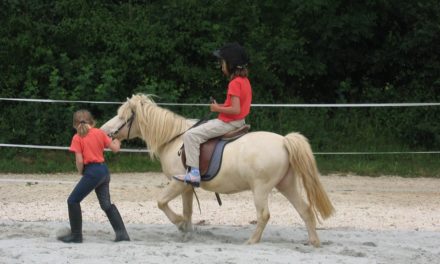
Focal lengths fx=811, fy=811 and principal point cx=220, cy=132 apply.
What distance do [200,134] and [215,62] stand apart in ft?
30.2

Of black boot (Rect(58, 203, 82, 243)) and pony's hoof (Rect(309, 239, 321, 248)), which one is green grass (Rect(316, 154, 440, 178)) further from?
black boot (Rect(58, 203, 82, 243))

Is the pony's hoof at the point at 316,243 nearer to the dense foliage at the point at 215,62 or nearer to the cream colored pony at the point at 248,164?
the cream colored pony at the point at 248,164

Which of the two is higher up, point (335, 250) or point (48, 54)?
point (48, 54)

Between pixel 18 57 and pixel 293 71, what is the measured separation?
5630 mm

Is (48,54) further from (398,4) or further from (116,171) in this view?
(398,4)

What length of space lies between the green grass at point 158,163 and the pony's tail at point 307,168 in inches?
246

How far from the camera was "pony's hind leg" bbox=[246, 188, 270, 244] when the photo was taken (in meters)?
7.66

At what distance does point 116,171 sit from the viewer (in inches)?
554

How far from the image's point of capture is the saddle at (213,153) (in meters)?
7.79

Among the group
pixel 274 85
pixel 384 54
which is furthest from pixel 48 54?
pixel 384 54

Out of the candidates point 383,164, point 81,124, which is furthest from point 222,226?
point 383,164

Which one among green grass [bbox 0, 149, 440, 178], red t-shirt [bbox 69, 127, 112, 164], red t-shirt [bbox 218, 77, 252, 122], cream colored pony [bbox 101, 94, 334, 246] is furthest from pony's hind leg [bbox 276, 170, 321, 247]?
green grass [bbox 0, 149, 440, 178]

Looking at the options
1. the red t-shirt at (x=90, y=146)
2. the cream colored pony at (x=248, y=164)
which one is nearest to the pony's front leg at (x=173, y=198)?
the cream colored pony at (x=248, y=164)

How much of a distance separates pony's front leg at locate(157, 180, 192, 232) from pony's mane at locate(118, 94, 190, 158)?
0.49 m
